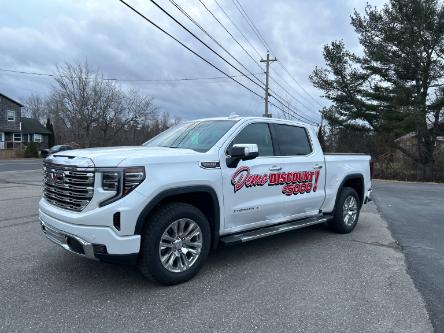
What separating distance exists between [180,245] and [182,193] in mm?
587

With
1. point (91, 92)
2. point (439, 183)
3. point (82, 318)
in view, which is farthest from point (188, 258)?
point (91, 92)

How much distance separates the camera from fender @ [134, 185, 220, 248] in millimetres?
3963

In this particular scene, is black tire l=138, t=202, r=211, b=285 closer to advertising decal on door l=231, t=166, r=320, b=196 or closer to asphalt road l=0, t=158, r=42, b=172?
advertising decal on door l=231, t=166, r=320, b=196

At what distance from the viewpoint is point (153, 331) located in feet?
11.0

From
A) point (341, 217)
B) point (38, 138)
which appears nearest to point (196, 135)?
point (341, 217)

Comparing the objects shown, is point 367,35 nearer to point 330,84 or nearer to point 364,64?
point 364,64

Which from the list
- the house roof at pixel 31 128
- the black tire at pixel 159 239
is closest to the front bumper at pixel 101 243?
the black tire at pixel 159 239

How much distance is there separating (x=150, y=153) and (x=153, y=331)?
180 centimetres

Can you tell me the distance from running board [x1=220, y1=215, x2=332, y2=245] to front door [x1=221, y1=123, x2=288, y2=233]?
0.29ft

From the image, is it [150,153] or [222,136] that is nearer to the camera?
[150,153]

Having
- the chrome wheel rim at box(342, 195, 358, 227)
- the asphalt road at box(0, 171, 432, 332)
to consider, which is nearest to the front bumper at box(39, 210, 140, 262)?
the asphalt road at box(0, 171, 432, 332)

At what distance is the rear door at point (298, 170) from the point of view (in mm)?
5582

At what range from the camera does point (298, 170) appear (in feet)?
19.0

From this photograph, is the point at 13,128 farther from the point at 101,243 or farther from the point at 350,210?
the point at 101,243
